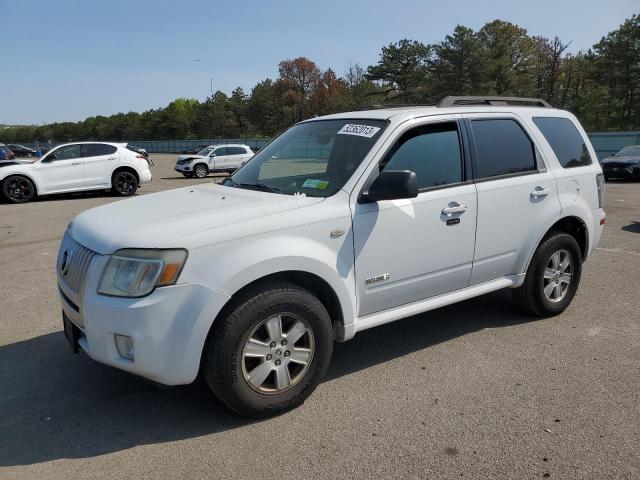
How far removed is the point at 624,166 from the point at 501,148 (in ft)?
62.5

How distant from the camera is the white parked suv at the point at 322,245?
292cm

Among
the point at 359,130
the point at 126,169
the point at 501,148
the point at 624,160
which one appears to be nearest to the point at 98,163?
the point at 126,169

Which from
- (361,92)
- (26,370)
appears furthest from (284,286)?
(361,92)

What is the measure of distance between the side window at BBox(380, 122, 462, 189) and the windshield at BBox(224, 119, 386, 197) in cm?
20

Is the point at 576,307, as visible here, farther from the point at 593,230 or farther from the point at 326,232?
the point at 326,232

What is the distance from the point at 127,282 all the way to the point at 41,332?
93.9 inches

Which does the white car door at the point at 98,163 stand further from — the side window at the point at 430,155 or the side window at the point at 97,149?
the side window at the point at 430,155

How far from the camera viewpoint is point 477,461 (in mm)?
2791

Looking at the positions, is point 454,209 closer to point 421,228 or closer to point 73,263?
point 421,228

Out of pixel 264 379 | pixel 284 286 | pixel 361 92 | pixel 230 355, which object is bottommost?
pixel 264 379

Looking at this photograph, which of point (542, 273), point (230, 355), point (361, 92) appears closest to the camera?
point (230, 355)

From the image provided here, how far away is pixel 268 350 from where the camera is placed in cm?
318

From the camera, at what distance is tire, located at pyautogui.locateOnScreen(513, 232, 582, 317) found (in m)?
4.66

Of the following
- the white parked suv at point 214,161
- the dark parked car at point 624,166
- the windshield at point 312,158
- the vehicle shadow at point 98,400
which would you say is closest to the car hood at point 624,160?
the dark parked car at point 624,166
